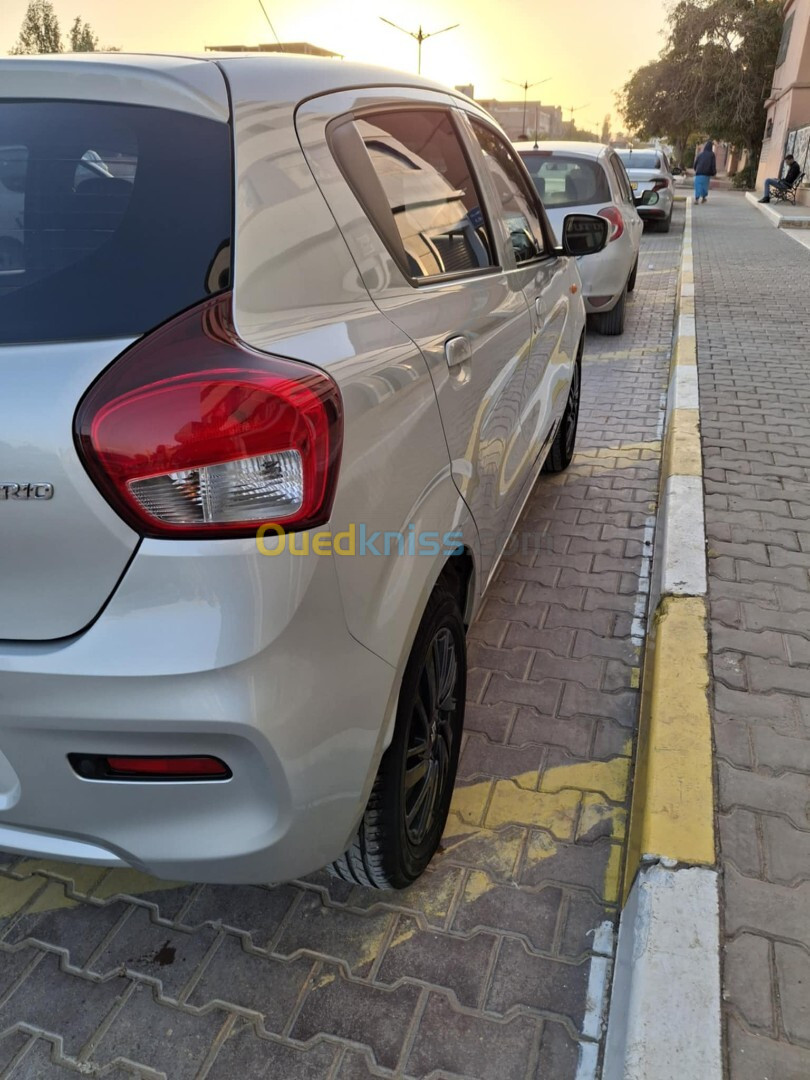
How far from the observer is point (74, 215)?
1.61 meters

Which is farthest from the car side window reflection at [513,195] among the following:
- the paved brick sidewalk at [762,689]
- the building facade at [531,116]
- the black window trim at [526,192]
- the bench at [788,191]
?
the building facade at [531,116]

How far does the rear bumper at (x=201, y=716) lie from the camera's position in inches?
52.7

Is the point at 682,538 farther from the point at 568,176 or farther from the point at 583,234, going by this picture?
the point at 568,176

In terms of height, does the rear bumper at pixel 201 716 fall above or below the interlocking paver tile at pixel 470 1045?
above

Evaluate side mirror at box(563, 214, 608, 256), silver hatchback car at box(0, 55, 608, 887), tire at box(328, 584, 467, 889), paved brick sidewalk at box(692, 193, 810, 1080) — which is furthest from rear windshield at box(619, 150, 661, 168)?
tire at box(328, 584, 467, 889)

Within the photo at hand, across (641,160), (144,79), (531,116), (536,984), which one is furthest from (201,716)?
(531,116)

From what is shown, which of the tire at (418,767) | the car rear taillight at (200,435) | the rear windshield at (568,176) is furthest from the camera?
the rear windshield at (568,176)

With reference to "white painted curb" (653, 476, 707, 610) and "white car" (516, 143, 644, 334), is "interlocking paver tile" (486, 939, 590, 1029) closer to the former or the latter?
"white painted curb" (653, 476, 707, 610)

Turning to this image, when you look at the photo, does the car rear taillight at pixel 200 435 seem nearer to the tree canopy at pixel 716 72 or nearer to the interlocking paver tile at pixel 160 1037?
the interlocking paver tile at pixel 160 1037

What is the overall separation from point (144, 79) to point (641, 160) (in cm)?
1805

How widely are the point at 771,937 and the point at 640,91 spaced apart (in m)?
50.5

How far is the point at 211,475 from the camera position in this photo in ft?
4.36

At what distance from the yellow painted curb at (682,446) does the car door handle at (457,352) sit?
2699 millimetres

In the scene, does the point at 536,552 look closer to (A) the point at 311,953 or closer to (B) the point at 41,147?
(A) the point at 311,953
